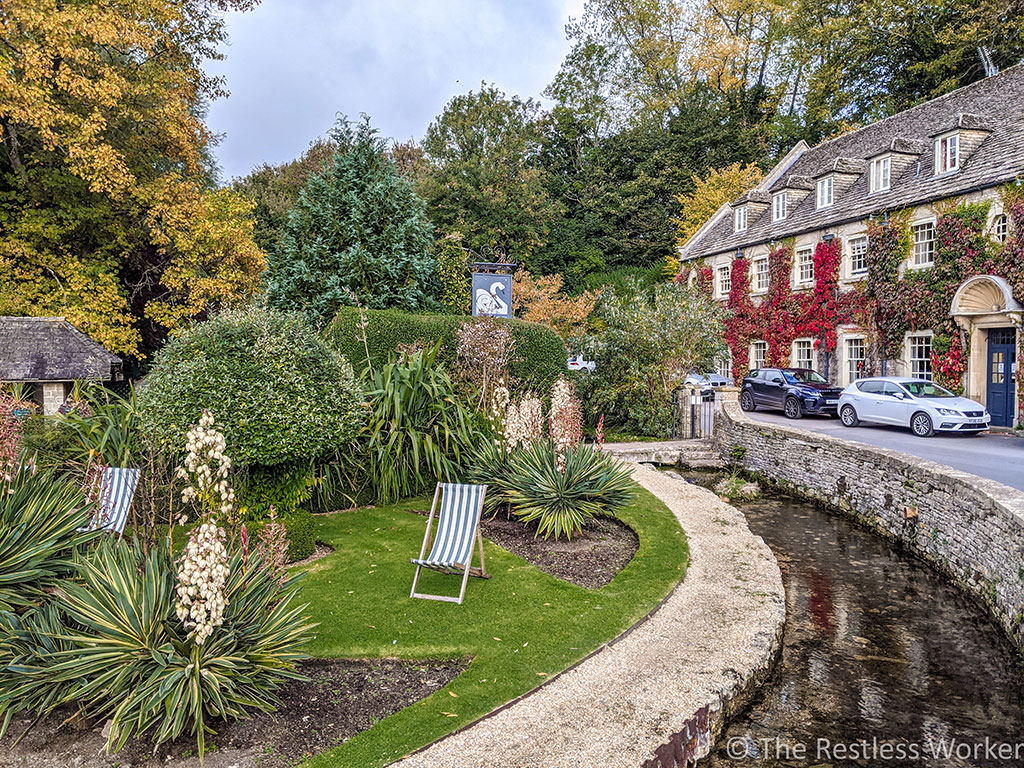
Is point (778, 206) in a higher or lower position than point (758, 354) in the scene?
higher

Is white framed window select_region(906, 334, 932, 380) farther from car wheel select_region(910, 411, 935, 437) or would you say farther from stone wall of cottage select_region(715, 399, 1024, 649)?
stone wall of cottage select_region(715, 399, 1024, 649)

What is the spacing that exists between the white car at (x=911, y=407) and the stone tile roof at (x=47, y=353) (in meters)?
19.3

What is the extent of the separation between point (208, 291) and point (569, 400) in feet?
48.2

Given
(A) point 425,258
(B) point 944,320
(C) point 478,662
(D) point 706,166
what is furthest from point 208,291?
(D) point 706,166

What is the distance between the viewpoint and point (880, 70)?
30.9 metres

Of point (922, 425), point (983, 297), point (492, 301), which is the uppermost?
point (983, 297)

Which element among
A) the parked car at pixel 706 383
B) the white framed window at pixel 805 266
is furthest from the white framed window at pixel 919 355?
the parked car at pixel 706 383

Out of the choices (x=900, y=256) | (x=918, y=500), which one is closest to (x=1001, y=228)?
(x=900, y=256)

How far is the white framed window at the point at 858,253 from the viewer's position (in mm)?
21203

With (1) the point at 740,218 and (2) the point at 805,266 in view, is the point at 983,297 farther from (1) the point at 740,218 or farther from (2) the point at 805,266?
(1) the point at 740,218

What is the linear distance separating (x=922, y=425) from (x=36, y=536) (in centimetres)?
1785

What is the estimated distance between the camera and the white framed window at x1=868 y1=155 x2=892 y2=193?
20.8m

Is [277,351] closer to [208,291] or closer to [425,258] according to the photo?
[425,258]

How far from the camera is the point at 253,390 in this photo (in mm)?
6996
